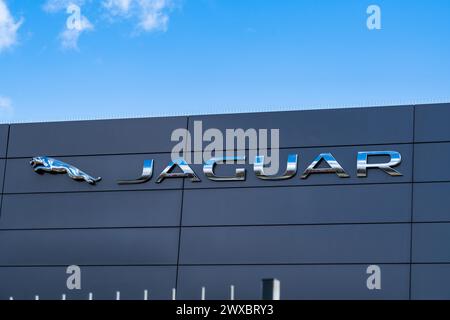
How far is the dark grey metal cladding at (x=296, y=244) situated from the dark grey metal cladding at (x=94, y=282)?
0.75m

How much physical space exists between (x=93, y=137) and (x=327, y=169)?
5.66m

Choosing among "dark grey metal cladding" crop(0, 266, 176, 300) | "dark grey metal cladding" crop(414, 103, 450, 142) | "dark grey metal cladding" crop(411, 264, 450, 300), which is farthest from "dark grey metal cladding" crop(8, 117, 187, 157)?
"dark grey metal cladding" crop(411, 264, 450, 300)

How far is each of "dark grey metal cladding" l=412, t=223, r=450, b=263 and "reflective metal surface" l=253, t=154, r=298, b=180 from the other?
3.00m

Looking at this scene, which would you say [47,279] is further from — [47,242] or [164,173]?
[164,173]

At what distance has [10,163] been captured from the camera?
27.9 meters

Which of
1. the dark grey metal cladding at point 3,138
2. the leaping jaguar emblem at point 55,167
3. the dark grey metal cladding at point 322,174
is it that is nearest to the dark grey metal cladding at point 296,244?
the dark grey metal cladding at point 322,174

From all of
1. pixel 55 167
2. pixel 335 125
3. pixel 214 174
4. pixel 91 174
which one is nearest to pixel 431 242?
pixel 335 125

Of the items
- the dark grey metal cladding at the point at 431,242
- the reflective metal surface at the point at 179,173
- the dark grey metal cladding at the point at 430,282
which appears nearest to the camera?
the dark grey metal cladding at the point at 430,282

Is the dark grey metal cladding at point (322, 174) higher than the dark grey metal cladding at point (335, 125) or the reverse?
the reverse

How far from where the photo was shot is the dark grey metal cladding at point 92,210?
26.4 meters

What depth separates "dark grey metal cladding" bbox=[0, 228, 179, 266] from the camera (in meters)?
26.2

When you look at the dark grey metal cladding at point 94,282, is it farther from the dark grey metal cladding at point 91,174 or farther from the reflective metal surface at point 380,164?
the reflective metal surface at point 380,164

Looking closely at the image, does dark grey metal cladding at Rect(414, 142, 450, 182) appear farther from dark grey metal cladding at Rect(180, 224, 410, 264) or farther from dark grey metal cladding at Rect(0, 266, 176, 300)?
dark grey metal cladding at Rect(0, 266, 176, 300)
